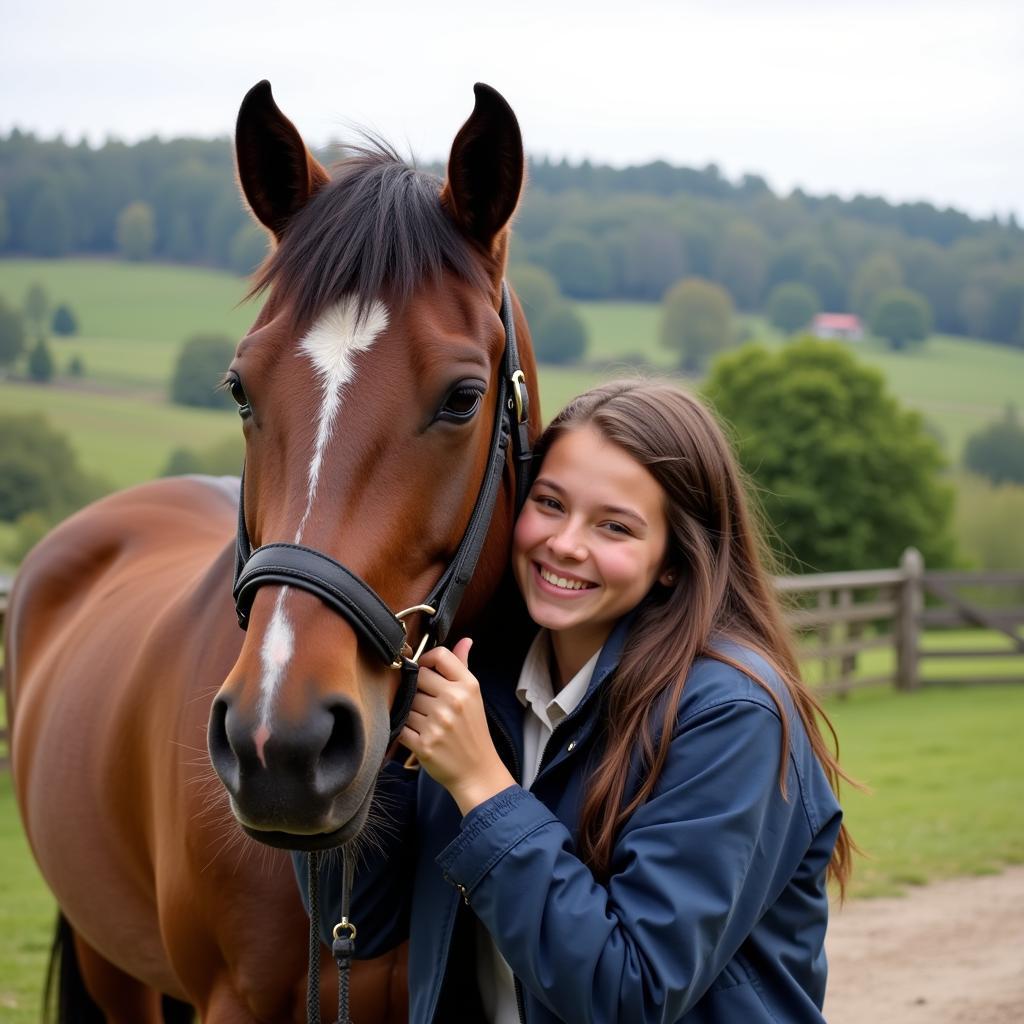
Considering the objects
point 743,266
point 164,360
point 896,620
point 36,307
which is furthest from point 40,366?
point 743,266

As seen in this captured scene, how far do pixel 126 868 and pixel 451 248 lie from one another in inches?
80.6

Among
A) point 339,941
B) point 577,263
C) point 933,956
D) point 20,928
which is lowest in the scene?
point 20,928

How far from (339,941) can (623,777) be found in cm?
60

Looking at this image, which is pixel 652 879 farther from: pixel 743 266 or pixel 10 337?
pixel 743 266

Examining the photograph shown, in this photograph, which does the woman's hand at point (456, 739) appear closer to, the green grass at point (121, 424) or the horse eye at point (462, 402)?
the horse eye at point (462, 402)

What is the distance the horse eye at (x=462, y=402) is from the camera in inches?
73.5

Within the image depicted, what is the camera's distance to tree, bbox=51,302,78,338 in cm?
4456

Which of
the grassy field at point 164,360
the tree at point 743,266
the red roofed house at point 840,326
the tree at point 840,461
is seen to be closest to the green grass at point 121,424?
the grassy field at point 164,360

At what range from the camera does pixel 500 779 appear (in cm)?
184

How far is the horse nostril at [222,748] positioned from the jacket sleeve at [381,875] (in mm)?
528

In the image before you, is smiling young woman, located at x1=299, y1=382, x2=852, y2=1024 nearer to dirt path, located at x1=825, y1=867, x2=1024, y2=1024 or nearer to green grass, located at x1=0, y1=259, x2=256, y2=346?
dirt path, located at x1=825, y1=867, x2=1024, y2=1024

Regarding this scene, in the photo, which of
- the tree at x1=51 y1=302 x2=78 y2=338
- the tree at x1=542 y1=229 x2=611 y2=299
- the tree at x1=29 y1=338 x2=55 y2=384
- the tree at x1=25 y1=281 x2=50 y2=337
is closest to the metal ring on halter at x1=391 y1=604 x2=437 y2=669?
the tree at x1=29 y1=338 x2=55 y2=384

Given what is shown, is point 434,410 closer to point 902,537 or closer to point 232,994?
point 232,994

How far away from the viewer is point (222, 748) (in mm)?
1625
